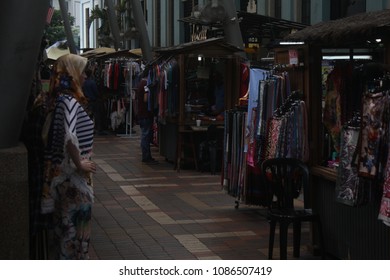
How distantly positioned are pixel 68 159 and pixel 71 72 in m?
0.66

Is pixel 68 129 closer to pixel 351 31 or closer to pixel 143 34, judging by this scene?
pixel 351 31

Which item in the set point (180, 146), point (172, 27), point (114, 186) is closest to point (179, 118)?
point (180, 146)

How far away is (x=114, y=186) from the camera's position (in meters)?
12.4

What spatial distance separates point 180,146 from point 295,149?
21.9 ft

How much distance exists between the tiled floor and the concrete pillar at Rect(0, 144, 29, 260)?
6.58 feet

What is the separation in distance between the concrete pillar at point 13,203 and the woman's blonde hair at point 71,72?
0.60 meters

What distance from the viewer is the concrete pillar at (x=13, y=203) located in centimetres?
558

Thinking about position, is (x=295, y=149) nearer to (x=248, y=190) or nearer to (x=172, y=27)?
(x=248, y=190)

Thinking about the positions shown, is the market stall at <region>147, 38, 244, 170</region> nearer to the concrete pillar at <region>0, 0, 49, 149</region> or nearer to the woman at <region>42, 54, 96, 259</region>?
the woman at <region>42, 54, 96, 259</region>

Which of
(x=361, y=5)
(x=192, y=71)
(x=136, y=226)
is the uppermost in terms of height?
(x=361, y=5)

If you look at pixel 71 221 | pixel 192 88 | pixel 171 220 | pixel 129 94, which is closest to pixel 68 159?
pixel 71 221

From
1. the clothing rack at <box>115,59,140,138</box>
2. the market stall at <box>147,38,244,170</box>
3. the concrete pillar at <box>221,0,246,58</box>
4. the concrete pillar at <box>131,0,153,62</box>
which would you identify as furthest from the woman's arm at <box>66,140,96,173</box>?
the concrete pillar at <box>131,0,153,62</box>

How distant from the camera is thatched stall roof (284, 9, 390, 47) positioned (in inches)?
236

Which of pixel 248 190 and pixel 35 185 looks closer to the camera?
pixel 35 185
